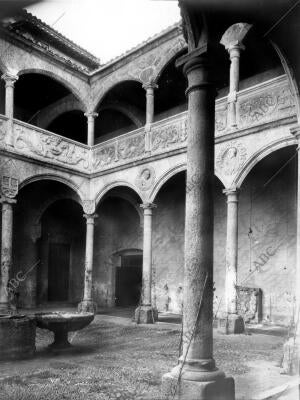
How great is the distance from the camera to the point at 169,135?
12039 millimetres

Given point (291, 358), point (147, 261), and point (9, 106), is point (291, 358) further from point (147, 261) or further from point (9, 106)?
point (9, 106)

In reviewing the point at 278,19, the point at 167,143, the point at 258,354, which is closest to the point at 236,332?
the point at 258,354

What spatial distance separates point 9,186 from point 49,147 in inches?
73.7

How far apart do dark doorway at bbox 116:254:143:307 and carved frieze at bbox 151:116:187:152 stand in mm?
5860

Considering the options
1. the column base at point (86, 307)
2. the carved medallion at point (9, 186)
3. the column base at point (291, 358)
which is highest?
the carved medallion at point (9, 186)

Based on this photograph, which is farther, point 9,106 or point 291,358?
point 9,106

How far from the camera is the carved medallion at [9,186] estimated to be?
1181 centimetres

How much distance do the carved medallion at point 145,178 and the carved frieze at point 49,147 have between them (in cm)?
231

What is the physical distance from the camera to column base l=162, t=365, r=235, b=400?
12.8 ft

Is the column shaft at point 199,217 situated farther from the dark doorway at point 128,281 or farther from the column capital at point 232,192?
the dark doorway at point 128,281

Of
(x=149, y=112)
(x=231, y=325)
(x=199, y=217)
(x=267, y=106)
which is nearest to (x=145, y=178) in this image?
(x=149, y=112)

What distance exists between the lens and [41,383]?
18.3ft

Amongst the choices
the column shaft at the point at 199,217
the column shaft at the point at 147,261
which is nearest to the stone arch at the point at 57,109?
the column shaft at the point at 147,261

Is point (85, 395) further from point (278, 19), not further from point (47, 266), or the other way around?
point (47, 266)
